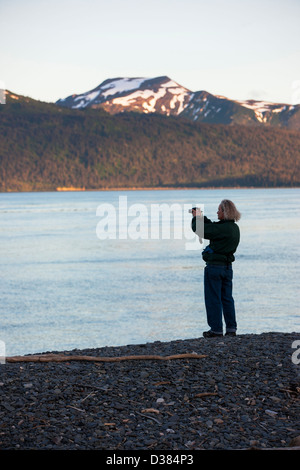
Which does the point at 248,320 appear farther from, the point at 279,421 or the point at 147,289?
the point at 279,421

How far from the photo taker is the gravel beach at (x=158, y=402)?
22.4 ft

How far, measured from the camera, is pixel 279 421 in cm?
735

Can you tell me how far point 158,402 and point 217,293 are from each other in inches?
138

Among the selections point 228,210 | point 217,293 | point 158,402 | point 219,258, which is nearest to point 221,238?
point 219,258

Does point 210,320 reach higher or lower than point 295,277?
higher

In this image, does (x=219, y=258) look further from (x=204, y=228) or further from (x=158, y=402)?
(x=158, y=402)

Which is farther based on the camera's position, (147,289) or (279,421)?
(147,289)

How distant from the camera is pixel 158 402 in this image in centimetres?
774

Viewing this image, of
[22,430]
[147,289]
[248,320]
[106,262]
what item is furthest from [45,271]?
[22,430]

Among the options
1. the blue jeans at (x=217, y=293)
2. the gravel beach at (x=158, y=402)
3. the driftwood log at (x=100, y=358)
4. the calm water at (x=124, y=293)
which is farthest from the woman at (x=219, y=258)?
the calm water at (x=124, y=293)

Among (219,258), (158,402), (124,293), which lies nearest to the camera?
(158,402)

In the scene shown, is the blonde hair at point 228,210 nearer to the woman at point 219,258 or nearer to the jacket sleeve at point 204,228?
the woman at point 219,258
